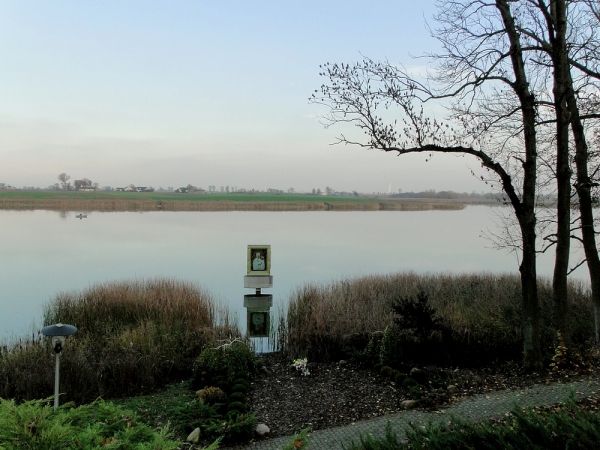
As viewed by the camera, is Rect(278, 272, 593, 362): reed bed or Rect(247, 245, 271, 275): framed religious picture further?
Rect(247, 245, 271, 275): framed religious picture

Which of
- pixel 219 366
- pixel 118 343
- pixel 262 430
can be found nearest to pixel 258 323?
pixel 118 343

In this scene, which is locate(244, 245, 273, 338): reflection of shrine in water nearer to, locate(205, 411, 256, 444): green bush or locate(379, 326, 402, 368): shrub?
locate(379, 326, 402, 368): shrub

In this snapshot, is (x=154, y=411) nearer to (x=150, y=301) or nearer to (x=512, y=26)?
(x=150, y=301)

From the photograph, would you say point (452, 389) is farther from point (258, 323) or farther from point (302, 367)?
point (258, 323)

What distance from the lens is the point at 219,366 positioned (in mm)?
5656

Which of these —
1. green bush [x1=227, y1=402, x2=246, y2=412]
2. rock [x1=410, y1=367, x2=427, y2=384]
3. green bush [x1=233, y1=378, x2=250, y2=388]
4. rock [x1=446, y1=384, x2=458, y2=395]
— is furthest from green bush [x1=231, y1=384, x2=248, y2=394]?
rock [x1=446, y1=384, x2=458, y2=395]

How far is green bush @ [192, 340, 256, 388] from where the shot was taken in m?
5.55

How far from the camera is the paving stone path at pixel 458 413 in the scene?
4.06 meters

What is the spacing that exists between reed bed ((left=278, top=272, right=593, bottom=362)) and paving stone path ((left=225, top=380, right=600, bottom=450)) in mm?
1622

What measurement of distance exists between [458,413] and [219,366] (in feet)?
8.64

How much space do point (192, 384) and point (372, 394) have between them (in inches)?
80.6

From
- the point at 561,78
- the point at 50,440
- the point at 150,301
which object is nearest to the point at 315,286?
the point at 150,301

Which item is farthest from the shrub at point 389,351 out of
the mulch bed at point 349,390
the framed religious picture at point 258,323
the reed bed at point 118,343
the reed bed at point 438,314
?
the framed religious picture at point 258,323

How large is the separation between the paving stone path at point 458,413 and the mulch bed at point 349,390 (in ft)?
0.56
